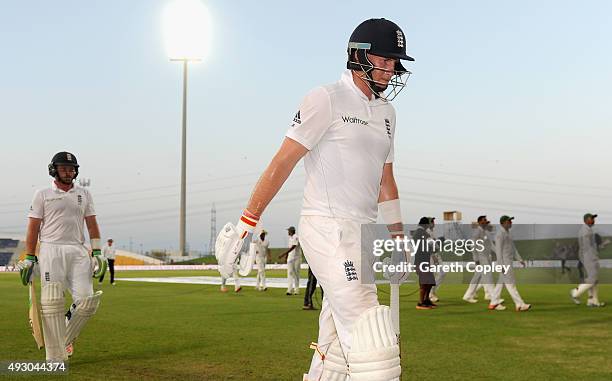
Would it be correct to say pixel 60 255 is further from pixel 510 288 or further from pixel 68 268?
pixel 510 288

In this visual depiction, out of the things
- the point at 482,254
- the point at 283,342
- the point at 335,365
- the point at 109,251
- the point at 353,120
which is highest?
the point at 353,120

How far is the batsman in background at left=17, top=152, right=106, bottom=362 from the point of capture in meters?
8.91

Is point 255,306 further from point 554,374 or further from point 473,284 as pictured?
point 554,374

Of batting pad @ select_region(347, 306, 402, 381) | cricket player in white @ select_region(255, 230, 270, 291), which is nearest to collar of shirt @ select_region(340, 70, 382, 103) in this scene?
batting pad @ select_region(347, 306, 402, 381)

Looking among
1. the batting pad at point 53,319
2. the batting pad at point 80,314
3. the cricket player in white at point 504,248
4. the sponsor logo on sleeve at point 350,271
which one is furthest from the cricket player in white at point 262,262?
the sponsor logo on sleeve at point 350,271

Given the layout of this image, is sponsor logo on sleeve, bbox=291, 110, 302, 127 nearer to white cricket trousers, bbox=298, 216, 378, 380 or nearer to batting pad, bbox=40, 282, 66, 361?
white cricket trousers, bbox=298, 216, 378, 380

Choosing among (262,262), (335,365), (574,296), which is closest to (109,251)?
(262,262)

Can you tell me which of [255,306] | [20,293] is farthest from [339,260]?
[20,293]

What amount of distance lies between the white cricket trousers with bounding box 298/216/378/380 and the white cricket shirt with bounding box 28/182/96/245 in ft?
17.7

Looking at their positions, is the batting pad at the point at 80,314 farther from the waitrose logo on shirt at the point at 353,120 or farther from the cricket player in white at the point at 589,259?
the cricket player in white at the point at 589,259

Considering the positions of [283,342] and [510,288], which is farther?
[510,288]

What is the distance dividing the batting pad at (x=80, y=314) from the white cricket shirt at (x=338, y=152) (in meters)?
5.31

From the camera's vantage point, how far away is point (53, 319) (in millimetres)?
8805

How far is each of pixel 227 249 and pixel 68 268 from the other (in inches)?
210
